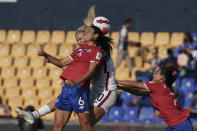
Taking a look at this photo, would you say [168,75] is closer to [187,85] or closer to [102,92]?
[102,92]

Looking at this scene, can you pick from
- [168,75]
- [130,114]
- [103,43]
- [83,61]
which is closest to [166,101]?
[168,75]

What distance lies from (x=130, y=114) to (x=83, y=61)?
264 inches

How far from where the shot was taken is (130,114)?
1303 centimetres

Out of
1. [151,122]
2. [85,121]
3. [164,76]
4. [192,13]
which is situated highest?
[192,13]

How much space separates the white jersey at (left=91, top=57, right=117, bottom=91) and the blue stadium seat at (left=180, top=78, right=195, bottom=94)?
6.83 m

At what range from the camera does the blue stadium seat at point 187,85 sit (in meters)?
13.2

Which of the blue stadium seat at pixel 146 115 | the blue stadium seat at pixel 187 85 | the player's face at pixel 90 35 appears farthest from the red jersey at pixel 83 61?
the blue stadium seat at pixel 187 85

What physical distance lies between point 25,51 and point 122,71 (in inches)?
125

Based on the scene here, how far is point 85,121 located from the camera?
6.41 metres

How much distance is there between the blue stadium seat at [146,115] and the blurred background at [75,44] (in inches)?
1.4

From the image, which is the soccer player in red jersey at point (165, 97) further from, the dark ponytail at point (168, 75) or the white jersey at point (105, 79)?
the white jersey at point (105, 79)

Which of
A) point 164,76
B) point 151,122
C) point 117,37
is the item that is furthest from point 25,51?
point 164,76

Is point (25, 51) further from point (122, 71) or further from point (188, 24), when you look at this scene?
point (188, 24)

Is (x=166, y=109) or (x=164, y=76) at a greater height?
(x=164, y=76)
